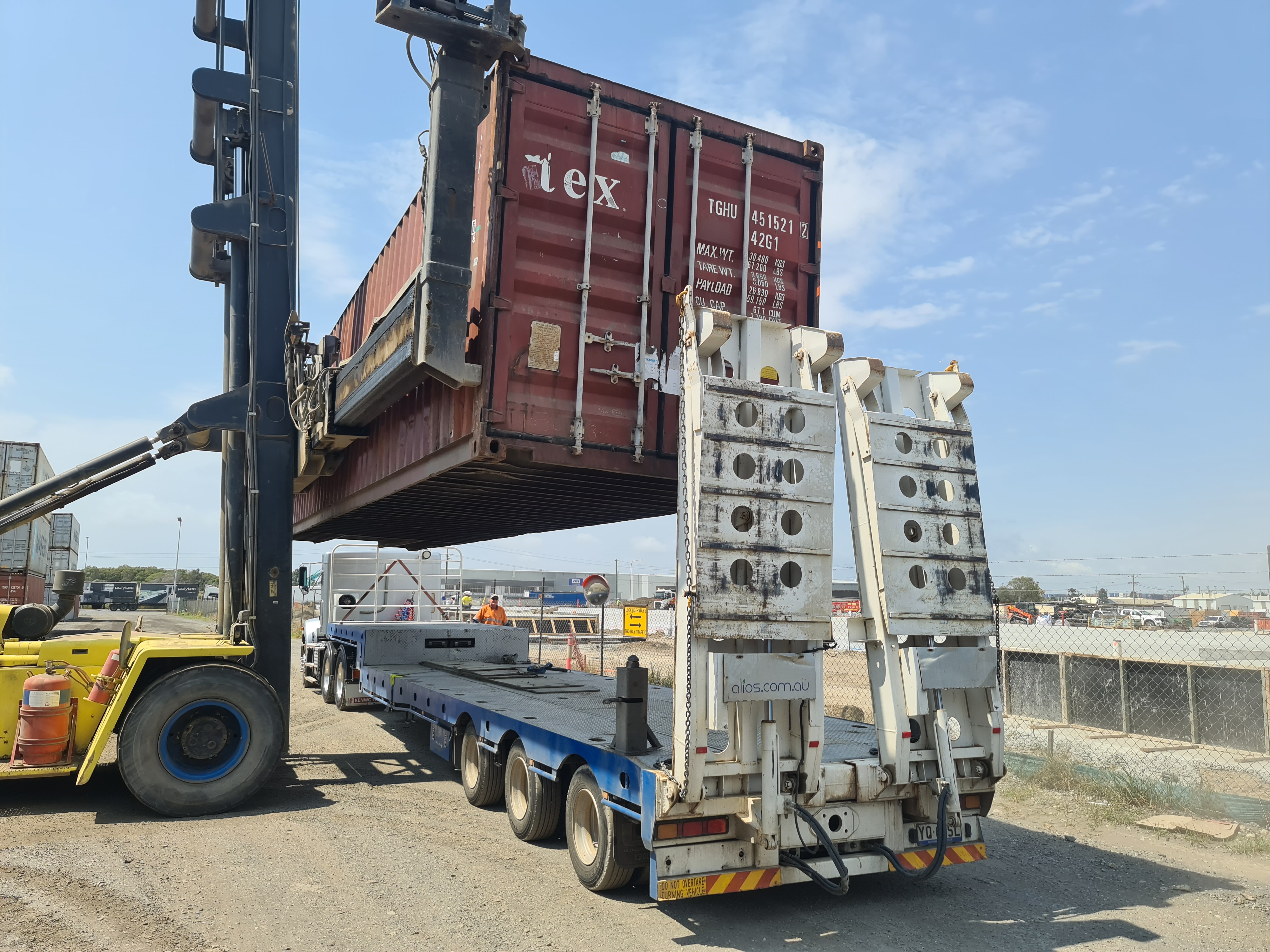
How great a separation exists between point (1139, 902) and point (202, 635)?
310 inches

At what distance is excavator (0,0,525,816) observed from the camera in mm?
6023

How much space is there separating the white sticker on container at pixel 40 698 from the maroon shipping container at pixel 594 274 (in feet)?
10.2

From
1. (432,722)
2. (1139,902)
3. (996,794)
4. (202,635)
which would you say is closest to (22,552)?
(202,635)

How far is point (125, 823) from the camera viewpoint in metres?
6.50

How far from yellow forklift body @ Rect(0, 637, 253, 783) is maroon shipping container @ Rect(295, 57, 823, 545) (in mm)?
2232

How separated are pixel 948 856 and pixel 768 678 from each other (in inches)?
63.5

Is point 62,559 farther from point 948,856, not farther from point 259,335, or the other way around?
point 948,856

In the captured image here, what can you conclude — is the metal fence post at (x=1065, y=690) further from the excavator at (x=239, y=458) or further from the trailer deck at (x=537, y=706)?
the excavator at (x=239, y=458)

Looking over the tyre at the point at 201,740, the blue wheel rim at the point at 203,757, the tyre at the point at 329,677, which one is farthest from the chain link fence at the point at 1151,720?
the tyre at the point at 329,677

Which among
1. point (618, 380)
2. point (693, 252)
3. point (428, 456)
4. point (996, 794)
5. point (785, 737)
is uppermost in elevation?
point (693, 252)

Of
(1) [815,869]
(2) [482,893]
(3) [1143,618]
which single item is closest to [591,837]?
(2) [482,893]

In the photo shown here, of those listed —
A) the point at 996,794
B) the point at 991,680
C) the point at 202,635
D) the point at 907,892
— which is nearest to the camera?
the point at 991,680

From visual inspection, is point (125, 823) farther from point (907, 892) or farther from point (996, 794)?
point (996, 794)

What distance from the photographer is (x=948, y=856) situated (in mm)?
4832
